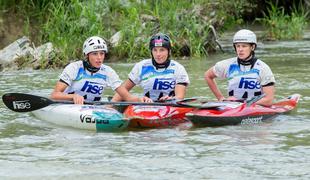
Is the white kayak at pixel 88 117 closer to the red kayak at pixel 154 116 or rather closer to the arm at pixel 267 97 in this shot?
the red kayak at pixel 154 116

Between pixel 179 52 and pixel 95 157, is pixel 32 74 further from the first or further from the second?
pixel 95 157

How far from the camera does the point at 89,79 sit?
370 inches

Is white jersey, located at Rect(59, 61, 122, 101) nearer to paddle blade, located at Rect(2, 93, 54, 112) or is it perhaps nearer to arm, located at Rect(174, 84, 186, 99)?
paddle blade, located at Rect(2, 93, 54, 112)

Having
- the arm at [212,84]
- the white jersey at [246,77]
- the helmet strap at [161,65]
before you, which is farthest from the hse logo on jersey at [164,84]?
the white jersey at [246,77]

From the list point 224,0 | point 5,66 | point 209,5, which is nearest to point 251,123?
point 5,66

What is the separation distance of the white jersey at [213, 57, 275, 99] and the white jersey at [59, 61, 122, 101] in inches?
56.1

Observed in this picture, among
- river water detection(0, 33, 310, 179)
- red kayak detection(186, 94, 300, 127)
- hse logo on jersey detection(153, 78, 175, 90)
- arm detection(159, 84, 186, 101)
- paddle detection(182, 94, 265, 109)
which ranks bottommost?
Result: river water detection(0, 33, 310, 179)

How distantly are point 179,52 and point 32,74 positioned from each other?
13.2ft

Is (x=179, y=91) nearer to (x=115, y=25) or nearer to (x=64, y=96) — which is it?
(x=64, y=96)

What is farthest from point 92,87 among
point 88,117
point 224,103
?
point 224,103

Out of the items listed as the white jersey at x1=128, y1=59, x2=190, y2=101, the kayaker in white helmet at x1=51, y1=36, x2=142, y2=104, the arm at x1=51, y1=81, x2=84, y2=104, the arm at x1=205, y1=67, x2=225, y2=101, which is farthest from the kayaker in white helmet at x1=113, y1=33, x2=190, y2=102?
the arm at x1=51, y1=81, x2=84, y2=104

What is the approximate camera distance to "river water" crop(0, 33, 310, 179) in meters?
6.46

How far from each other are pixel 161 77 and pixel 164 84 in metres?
0.11

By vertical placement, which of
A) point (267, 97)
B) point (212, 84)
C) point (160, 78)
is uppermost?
point (160, 78)
